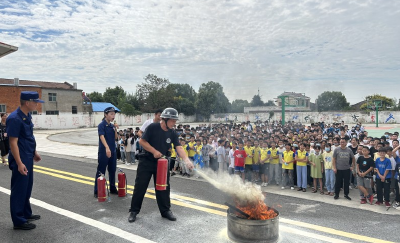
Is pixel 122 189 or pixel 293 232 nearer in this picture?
pixel 293 232

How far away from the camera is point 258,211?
4176 mm

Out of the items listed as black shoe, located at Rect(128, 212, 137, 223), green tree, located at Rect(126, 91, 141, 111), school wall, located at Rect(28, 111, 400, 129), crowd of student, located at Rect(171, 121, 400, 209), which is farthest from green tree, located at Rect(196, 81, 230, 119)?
black shoe, located at Rect(128, 212, 137, 223)

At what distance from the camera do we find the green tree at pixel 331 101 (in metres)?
75.8

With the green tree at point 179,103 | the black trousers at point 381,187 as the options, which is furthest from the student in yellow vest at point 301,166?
the green tree at point 179,103

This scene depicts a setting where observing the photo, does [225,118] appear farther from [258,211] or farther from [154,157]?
[258,211]

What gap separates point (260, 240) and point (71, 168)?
8663 mm

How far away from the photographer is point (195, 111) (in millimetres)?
62031

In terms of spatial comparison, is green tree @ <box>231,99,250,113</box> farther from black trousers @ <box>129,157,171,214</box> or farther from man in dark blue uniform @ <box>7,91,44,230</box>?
man in dark blue uniform @ <box>7,91,44,230</box>

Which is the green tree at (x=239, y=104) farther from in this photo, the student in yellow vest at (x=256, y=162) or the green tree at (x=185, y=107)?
the student in yellow vest at (x=256, y=162)

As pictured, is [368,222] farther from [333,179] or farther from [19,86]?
[19,86]

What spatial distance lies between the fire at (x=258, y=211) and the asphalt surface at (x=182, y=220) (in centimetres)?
46

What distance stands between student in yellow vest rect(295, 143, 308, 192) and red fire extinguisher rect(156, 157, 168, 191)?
4311mm

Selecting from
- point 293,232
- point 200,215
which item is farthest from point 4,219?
point 293,232

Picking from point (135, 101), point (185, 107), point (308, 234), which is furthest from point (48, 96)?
point (308, 234)
